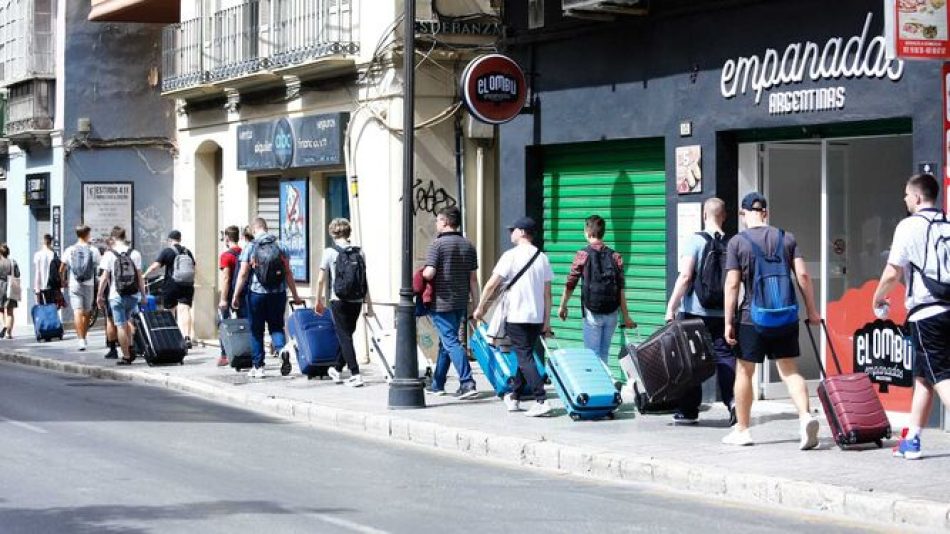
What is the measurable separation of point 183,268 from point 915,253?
44.7 ft

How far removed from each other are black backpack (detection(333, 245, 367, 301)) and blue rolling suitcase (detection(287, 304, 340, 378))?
2.88 ft

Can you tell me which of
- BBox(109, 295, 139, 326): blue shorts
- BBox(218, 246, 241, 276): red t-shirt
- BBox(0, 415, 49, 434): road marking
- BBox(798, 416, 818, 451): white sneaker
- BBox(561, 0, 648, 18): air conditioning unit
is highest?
BBox(561, 0, 648, 18): air conditioning unit

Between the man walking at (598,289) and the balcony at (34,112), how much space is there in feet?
58.0

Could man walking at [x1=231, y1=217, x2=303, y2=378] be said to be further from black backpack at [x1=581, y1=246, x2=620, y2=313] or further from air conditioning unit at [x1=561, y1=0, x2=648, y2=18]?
air conditioning unit at [x1=561, y1=0, x2=648, y2=18]

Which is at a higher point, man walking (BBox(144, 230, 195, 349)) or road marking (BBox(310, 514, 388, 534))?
man walking (BBox(144, 230, 195, 349))

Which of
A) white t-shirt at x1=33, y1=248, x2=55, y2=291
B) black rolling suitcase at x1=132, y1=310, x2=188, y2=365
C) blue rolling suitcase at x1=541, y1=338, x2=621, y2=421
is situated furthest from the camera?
white t-shirt at x1=33, y1=248, x2=55, y2=291

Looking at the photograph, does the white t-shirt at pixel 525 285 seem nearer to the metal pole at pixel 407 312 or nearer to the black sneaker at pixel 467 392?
the metal pole at pixel 407 312

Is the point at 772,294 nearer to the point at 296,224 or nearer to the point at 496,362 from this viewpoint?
the point at 496,362

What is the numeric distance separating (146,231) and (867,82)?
18.5 meters

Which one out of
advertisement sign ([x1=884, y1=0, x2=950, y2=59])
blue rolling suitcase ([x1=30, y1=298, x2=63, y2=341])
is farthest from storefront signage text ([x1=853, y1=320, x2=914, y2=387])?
blue rolling suitcase ([x1=30, y1=298, x2=63, y2=341])

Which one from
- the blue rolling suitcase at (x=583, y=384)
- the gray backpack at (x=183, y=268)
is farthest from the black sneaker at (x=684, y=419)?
the gray backpack at (x=183, y=268)

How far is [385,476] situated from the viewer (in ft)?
35.5

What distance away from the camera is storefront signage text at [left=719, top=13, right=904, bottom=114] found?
41.5 feet

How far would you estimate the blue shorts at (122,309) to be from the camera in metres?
20.2
